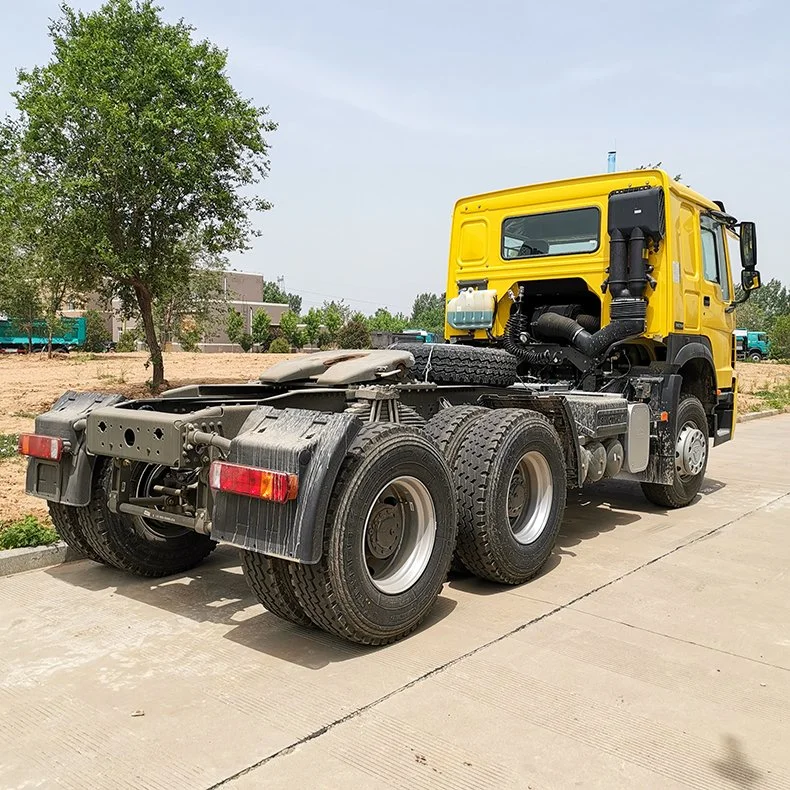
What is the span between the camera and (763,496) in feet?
26.6

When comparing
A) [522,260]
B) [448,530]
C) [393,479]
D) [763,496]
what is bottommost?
[763,496]

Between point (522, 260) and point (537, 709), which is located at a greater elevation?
point (522, 260)

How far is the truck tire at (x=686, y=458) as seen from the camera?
23.3 ft

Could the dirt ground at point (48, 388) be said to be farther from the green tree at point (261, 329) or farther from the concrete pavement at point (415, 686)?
the green tree at point (261, 329)

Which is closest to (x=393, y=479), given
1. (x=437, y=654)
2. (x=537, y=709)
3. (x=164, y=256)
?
(x=437, y=654)

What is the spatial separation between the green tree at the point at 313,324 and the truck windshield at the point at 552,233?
6363cm

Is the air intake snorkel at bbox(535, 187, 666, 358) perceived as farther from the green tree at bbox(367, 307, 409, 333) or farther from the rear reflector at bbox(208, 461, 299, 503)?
Answer: the green tree at bbox(367, 307, 409, 333)

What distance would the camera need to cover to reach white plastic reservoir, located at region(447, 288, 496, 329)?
7.24 metres

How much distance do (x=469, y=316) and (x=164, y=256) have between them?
10.7m

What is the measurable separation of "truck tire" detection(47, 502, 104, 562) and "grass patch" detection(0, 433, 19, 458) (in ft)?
13.0

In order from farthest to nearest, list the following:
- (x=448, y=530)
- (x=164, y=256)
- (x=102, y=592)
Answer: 1. (x=164, y=256)
2. (x=102, y=592)
3. (x=448, y=530)

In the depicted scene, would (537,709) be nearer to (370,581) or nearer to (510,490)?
(370,581)

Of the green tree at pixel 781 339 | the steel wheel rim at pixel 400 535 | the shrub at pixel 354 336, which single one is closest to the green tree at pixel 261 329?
the shrub at pixel 354 336

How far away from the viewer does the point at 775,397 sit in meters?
22.1
